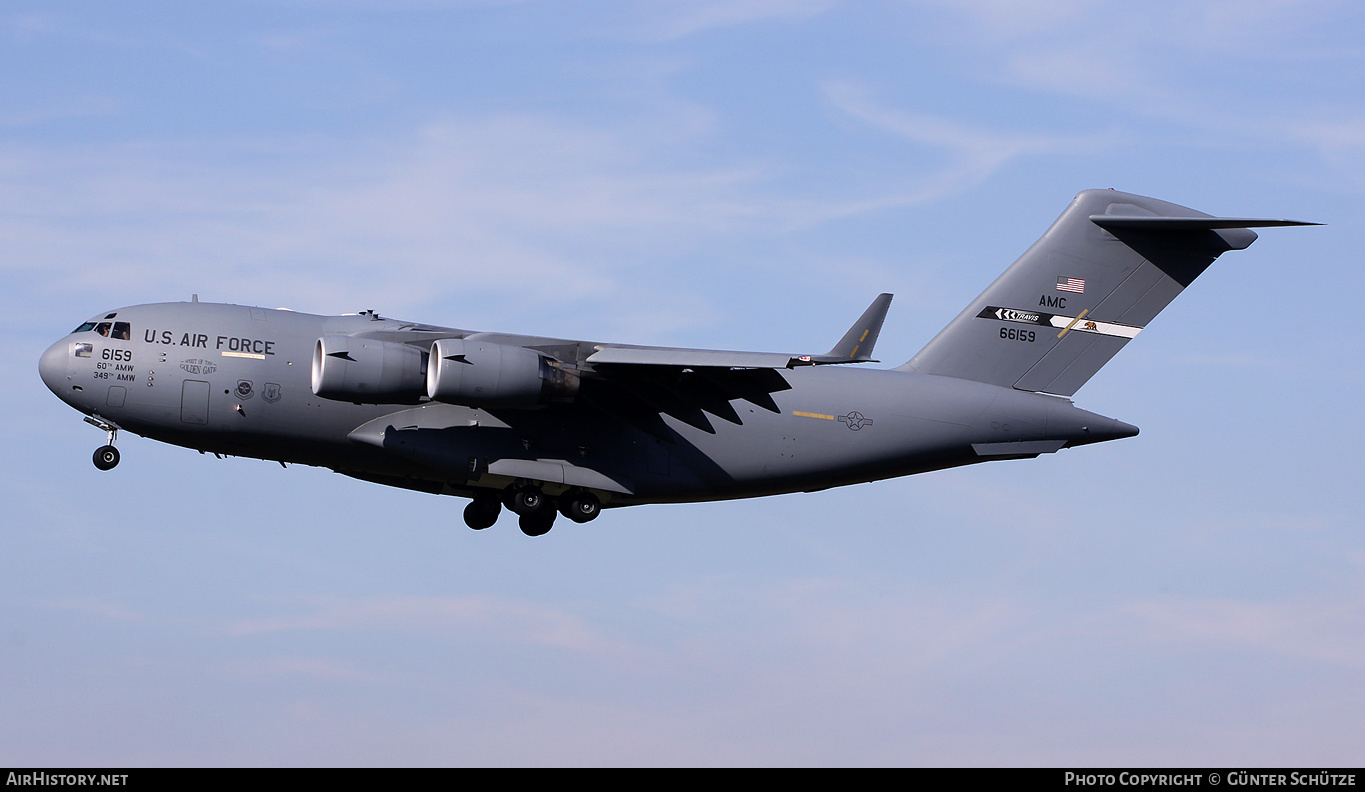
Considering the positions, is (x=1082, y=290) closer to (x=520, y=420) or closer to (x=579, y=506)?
(x=579, y=506)

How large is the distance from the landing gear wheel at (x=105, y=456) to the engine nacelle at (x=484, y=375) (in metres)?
3.40

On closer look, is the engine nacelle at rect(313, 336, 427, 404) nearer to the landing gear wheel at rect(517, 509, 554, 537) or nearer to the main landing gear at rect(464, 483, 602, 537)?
the main landing gear at rect(464, 483, 602, 537)

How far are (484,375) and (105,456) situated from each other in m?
4.03

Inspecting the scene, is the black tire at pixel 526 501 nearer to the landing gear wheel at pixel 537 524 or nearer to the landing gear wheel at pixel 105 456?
the landing gear wheel at pixel 537 524

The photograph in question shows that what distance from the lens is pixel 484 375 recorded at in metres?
14.1

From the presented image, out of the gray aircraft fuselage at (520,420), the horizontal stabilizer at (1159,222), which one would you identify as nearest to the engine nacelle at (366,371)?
the gray aircraft fuselage at (520,420)

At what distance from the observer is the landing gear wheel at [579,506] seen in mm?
15867

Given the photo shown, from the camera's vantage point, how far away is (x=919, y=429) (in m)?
16.1

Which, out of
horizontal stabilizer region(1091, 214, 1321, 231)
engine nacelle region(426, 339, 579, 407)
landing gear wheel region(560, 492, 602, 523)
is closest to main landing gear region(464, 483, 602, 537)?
landing gear wheel region(560, 492, 602, 523)

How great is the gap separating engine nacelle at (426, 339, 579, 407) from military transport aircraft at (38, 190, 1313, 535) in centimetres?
2

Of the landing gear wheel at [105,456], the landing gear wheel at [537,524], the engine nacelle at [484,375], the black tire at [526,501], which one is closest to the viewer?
the engine nacelle at [484,375]

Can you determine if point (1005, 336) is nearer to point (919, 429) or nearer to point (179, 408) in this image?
point (919, 429)

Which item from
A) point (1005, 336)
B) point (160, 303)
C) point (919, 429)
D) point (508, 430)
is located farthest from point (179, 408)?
point (1005, 336)

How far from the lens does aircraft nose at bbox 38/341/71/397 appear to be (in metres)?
14.5
